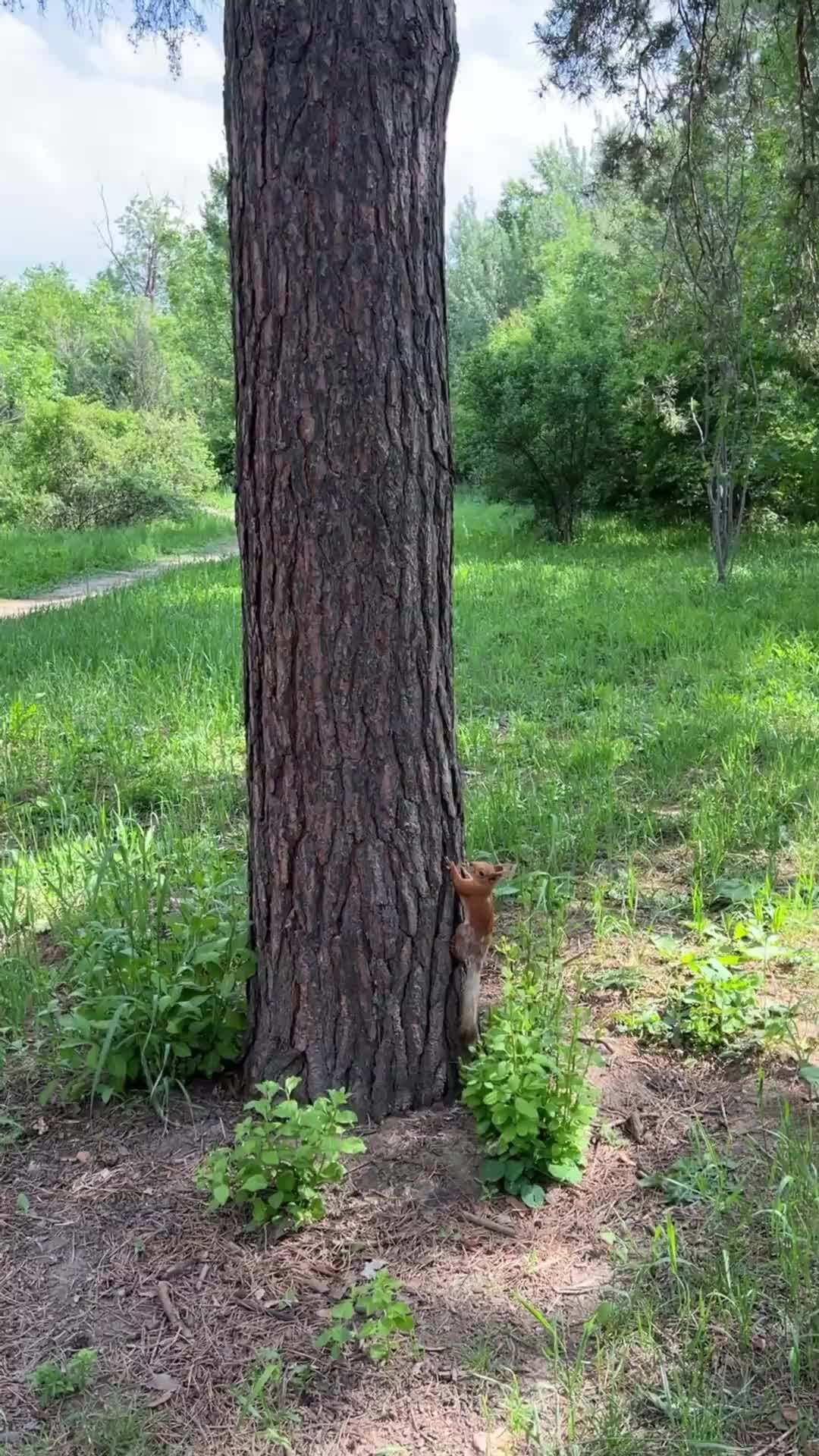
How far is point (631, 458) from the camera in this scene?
16391 mm

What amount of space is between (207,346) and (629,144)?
110ft

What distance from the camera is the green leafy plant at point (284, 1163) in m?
2.01

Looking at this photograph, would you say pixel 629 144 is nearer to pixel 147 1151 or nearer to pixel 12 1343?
pixel 147 1151

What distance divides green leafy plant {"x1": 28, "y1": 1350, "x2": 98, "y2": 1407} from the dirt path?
7881 mm

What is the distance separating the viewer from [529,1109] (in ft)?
6.85

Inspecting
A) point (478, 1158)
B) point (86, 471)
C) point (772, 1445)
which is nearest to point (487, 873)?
point (478, 1158)

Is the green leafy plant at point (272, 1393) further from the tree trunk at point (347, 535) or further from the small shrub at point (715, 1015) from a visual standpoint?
the small shrub at point (715, 1015)

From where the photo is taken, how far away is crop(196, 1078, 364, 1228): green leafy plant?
2006 millimetres

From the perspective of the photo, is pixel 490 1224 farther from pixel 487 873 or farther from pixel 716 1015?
pixel 716 1015

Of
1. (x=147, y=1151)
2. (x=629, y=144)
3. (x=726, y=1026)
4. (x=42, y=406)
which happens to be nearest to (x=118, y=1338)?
(x=147, y=1151)

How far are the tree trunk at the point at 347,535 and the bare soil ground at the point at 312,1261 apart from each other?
264mm

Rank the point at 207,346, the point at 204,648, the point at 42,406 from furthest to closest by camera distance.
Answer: the point at 207,346, the point at 42,406, the point at 204,648

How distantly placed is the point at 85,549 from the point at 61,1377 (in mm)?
14847

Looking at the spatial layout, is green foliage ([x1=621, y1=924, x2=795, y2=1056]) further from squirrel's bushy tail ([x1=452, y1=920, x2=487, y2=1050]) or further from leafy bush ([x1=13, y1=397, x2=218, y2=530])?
leafy bush ([x1=13, y1=397, x2=218, y2=530])
